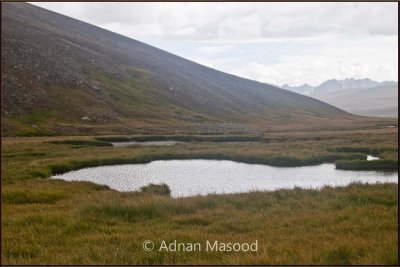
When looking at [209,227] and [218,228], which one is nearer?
[218,228]

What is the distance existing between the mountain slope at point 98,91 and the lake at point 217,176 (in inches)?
1679

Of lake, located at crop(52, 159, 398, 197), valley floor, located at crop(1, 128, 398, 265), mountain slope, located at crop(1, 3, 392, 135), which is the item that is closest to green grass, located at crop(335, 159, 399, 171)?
lake, located at crop(52, 159, 398, 197)

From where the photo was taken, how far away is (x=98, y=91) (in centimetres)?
12331

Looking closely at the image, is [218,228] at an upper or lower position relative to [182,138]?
lower

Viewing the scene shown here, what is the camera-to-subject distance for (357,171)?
4047cm

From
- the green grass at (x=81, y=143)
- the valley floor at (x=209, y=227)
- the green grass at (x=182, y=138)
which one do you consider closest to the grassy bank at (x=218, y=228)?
the valley floor at (x=209, y=227)

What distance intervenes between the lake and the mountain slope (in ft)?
140

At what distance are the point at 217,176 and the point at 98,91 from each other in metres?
92.7

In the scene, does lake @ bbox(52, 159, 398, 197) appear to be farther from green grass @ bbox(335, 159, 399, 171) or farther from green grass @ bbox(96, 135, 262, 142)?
green grass @ bbox(96, 135, 262, 142)

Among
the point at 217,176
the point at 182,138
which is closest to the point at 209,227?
the point at 217,176

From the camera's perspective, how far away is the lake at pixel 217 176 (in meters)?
32.3

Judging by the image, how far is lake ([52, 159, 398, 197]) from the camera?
106 feet

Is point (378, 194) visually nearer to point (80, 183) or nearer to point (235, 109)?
point (80, 183)

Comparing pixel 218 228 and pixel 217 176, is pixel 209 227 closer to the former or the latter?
pixel 218 228
